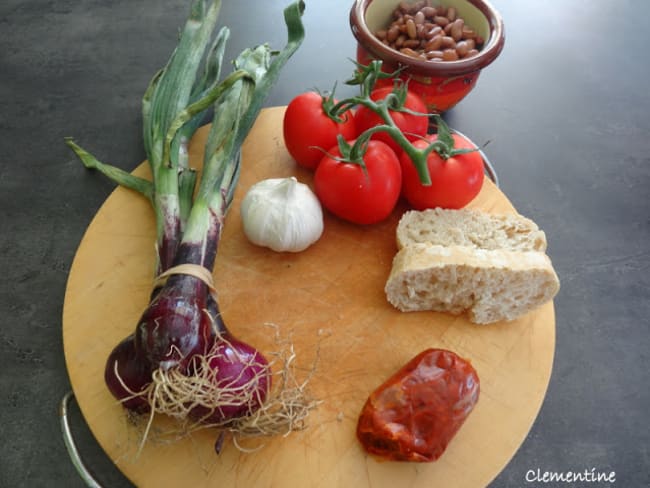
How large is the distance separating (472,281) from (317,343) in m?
0.36

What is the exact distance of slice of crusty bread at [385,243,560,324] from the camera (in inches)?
42.6

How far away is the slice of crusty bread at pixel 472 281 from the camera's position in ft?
3.55

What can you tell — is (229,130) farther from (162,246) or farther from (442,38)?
(442,38)

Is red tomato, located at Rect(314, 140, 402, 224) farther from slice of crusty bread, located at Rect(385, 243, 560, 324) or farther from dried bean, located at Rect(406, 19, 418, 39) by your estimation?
dried bean, located at Rect(406, 19, 418, 39)

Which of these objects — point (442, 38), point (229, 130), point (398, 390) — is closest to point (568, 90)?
point (442, 38)

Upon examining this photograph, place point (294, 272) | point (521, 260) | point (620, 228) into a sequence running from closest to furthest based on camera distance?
point (521, 260) → point (294, 272) → point (620, 228)

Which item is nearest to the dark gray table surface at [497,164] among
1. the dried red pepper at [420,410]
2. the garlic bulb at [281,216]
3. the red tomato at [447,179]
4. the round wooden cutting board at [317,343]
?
the round wooden cutting board at [317,343]

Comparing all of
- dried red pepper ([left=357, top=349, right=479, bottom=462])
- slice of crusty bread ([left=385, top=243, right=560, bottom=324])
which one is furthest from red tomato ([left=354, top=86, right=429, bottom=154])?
dried red pepper ([left=357, top=349, right=479, bottom=462])

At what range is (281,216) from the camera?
116 cm

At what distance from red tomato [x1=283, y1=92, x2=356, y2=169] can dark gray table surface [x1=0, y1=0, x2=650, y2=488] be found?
1.89ft

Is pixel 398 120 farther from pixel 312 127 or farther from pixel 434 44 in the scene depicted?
pixel 434 44

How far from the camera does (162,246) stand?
1143mm

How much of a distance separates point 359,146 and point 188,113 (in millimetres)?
376

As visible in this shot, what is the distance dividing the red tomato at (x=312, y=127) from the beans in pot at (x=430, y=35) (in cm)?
32
